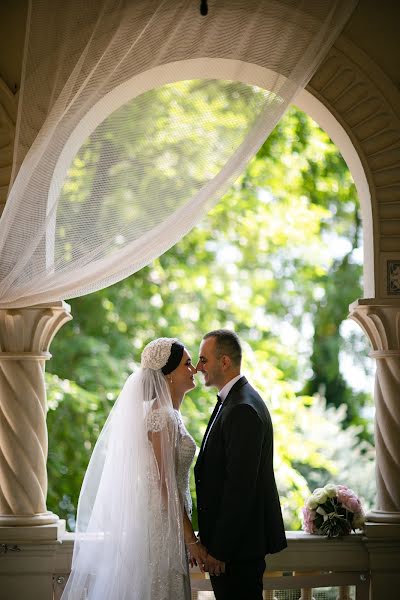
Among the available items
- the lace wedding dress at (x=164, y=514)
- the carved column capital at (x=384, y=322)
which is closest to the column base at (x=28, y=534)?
the lace wedding dress at (x=164, y=514)

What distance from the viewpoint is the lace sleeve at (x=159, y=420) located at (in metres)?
3.36

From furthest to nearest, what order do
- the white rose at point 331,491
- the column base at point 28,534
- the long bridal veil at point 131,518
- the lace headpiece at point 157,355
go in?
the white rose at point 331,491 < the column base at point 28,534 < the lace headpiece at point 157,355 < the long bridal veil at point 131,518

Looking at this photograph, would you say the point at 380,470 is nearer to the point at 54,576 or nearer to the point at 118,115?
the point at 54,576

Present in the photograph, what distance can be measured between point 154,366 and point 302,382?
9.07 meters

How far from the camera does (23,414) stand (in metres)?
3.86

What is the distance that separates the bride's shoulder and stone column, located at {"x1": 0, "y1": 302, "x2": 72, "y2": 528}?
0.74 meters

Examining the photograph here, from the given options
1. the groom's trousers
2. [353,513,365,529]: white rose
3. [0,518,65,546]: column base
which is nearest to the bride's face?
the groom's trousers

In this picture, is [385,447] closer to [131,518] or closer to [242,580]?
[242,580]

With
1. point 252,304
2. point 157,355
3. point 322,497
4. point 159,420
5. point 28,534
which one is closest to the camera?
point 159,420

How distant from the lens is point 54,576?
12.7ft

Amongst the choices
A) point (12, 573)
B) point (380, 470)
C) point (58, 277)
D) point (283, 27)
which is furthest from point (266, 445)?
point (283, 27)

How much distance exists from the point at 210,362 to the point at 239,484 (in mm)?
552

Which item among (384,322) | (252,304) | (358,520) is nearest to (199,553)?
(358,520)

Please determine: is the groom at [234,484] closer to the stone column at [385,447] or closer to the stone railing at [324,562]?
the stone railing at [324,562]
